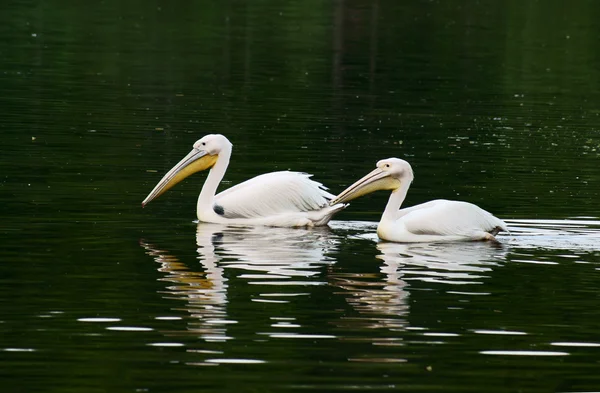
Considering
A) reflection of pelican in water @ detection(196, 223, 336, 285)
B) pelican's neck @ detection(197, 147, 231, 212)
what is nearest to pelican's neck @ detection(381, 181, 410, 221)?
reflection of pelican in water @ detection(196, 223, 336, 285)

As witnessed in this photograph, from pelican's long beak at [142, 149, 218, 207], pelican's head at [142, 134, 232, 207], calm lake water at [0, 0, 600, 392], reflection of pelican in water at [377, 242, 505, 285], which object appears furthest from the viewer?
pelican's head at [142, 134, 232, 207]

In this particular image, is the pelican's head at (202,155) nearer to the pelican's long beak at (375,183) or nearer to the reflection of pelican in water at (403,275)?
the pelican's long beak at (375,183)

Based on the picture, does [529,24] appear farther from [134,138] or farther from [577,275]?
[577,275]

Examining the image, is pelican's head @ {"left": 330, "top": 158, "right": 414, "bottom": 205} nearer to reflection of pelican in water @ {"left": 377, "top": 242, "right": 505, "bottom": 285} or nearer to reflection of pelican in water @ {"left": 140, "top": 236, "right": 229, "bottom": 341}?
reflection of pelican in water @ {"left": 377, "top": 242, "right": 505, "bottom": 285}

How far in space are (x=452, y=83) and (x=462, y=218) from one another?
14566mm

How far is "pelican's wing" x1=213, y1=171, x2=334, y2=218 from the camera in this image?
1304cm

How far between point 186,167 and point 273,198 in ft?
4.01

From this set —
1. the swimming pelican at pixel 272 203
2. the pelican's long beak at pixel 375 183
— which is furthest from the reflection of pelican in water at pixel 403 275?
the swimming pelican at pixel 272 203

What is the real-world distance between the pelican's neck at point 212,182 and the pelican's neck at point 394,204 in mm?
1677

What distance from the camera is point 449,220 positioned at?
12.0 metres

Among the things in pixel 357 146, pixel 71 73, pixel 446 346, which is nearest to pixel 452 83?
pixel 71 73

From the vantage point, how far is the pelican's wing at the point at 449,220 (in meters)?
12.0

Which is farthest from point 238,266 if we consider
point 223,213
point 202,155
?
point 202,155

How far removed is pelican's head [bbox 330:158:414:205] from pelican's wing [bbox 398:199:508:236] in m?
0.58
